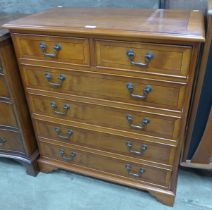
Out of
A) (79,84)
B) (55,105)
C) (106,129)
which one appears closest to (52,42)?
(79,84)

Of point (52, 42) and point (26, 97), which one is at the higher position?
point (52, 42)

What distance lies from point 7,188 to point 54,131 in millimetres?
495

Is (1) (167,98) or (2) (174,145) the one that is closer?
(1) (167,98)

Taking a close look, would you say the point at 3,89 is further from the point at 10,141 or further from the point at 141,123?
the point at 141,123

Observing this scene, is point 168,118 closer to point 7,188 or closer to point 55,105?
point 55,105

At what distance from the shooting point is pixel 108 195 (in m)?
1.49

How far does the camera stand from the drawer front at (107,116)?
45.6 inches

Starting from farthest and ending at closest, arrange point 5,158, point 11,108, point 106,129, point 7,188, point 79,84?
point 5,158 → point 7,188 → point 11,108 → point 106,129 → point 79,84

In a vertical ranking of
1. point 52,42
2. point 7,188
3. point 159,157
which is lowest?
point 7,188

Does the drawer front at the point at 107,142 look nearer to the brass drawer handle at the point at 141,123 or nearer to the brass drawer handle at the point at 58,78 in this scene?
the brass drawer handle at the point at 141,123

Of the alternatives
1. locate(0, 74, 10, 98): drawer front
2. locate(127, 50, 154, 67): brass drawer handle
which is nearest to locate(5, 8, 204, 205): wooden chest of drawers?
locate(127, 50, 154, 67): brass drawer handle

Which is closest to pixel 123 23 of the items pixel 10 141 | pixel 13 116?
pixel 13 116

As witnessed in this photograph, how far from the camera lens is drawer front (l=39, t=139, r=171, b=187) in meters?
1.34

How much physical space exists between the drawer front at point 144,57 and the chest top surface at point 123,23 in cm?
5
